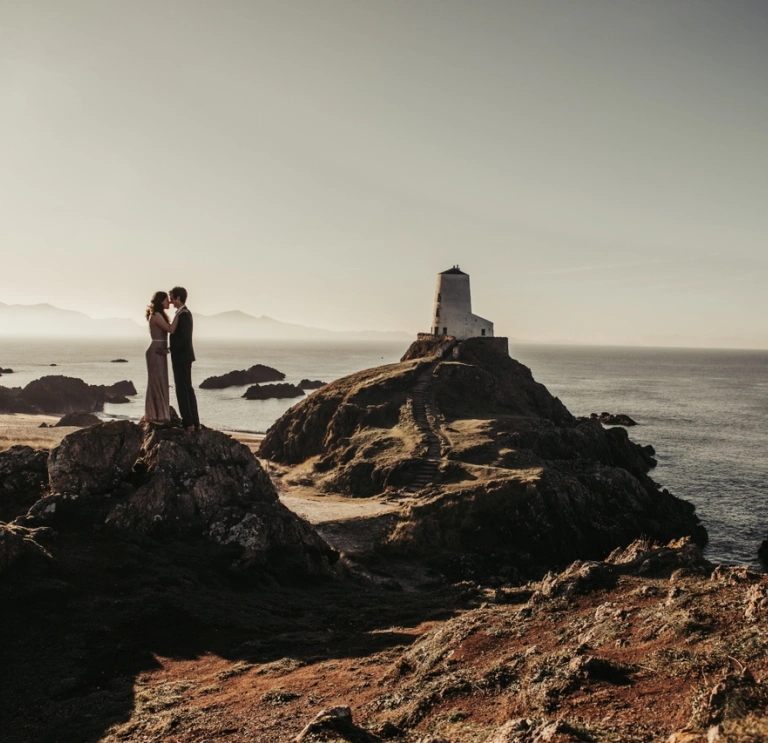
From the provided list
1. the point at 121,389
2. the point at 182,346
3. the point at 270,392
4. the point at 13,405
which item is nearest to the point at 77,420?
the point at 13,405

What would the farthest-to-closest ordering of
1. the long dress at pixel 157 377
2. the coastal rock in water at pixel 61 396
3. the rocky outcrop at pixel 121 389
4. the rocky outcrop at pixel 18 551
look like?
the rocky outcrop at pixel 121 389 < the coastal rock in water at pixel 61 396 < the long dress at pixel 157 377 < the rocky outcrop at pixel 18 551

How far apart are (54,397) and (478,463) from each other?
92.2 meters

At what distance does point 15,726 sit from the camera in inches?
505

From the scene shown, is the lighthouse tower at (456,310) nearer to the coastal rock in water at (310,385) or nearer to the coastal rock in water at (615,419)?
the coastal rock in water at (615,419)

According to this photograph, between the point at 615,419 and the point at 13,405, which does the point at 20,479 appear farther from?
the point at 13,405

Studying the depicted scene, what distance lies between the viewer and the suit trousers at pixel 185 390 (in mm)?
22984

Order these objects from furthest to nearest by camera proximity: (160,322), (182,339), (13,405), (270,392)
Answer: (270,392) < (13,405) < (182,339) < (160,322)

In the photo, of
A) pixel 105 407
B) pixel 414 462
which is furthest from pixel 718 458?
pixel 105 407

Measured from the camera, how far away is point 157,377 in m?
23.6

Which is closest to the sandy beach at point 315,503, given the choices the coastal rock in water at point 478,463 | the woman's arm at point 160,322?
the coastal rock in water at point 478,463

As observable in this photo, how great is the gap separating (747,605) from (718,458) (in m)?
67.2

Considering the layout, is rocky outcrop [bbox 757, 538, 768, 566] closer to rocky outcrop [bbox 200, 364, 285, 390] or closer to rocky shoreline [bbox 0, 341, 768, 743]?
rocky shoreline [bbox 0, 341, 768, 743]

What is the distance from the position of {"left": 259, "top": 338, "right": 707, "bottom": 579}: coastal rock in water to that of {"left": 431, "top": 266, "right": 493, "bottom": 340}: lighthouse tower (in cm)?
444

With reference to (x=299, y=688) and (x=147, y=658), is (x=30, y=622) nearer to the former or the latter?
(x=147, y=658)
